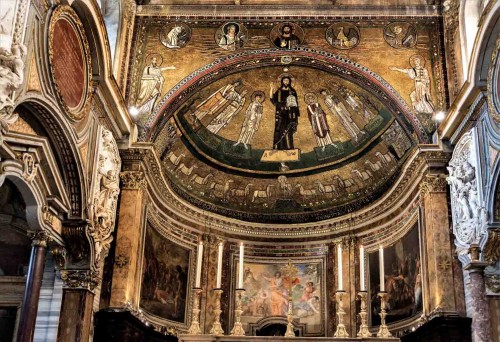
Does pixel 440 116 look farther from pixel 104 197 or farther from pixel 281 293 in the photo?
pixel 104 197

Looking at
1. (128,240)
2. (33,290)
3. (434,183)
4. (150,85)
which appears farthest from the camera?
(150,85)

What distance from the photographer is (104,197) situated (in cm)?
1439

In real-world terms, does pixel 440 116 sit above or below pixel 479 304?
above

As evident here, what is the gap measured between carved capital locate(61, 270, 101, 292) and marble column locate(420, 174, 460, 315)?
744 centimetres

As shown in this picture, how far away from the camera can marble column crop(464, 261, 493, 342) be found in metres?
13.3

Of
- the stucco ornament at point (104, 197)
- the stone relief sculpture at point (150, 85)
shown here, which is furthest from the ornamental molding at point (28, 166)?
the stone relief sculpture at point (150, 85)

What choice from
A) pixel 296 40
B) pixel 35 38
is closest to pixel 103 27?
pixel 35 38

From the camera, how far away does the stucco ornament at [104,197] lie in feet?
44.8

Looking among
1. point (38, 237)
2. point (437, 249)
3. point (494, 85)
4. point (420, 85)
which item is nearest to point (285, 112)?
point (420, 85)

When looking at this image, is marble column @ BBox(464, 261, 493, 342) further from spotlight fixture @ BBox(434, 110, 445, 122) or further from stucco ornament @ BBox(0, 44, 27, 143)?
stucco ornament @ BBox(0, 44, 27, 143)

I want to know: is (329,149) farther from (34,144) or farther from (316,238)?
(34,144)

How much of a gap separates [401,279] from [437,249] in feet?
11.0

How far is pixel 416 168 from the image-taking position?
53.7 ft

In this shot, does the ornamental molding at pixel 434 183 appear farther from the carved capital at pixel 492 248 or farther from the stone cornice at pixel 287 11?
the stone cornice at pixel 287 11
